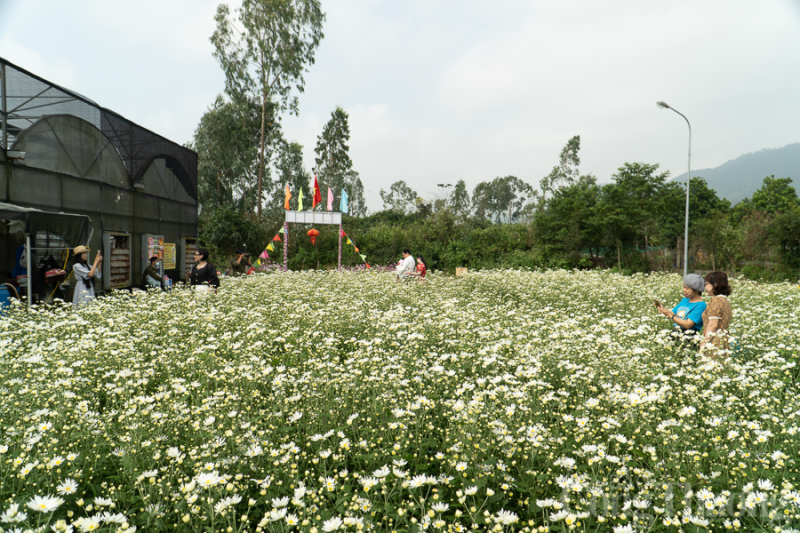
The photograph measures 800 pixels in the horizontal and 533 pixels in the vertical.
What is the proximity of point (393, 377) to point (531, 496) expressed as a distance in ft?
4.58

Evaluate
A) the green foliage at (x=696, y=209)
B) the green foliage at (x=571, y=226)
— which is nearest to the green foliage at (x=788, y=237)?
the green foliage at (x=571, y=226)

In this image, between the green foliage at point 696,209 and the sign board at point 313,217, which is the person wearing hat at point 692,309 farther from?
the green foliage at point 696,209

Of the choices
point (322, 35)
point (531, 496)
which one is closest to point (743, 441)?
point (531, 496)

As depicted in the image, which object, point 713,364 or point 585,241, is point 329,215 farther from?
point 713,364

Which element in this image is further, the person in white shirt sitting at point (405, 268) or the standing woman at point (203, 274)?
the person in white shirt sitting at point (405, 268)

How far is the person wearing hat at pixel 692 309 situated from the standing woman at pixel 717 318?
13 centimetres

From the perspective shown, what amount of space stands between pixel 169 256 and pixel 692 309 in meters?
14.5

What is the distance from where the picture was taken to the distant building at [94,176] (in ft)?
27.2

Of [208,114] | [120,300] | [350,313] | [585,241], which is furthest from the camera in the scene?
[208,114]

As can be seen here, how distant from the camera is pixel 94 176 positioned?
407 inches

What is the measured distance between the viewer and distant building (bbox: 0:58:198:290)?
8305 mm

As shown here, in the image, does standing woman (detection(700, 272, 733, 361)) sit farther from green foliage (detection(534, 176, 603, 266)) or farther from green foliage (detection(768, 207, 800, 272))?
green foliage (detection(768, 207, 800, 272))

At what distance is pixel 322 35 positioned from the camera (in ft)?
96.2

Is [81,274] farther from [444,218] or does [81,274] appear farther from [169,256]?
[444,218]
